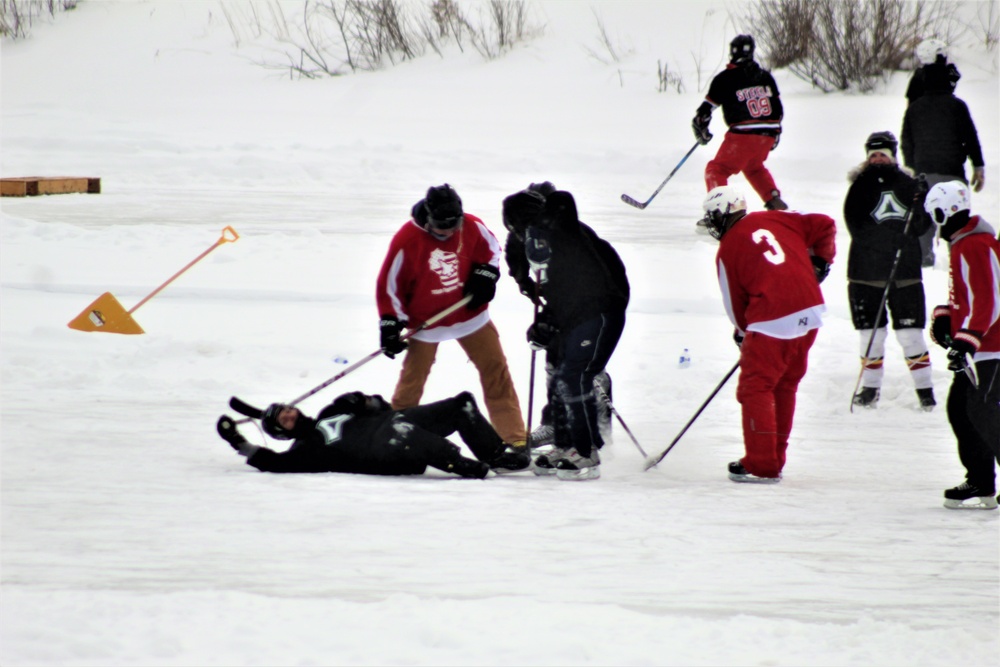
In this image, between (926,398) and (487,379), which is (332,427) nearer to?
(487,379)

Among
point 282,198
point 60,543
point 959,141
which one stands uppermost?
point 959,141

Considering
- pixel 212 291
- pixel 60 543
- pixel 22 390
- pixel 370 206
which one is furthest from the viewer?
pixel 370 206

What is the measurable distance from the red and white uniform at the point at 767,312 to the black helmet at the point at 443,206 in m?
1.36

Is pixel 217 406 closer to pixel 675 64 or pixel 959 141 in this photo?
pixel 959 141

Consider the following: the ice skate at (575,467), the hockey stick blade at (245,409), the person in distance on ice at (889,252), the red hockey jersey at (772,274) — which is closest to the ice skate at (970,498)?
the red hockey jersey at (772,274)

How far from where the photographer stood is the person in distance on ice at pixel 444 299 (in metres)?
6.34

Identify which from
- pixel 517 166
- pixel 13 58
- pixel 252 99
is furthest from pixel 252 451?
pixel 13 58

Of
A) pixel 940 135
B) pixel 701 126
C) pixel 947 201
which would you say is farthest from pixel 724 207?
pixel 940 135

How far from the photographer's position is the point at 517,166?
17250 mm

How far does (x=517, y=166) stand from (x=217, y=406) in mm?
10353

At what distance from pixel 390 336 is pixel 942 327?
105 inches

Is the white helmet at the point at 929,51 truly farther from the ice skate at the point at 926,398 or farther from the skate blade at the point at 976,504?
the skate blade at the point at 976,504

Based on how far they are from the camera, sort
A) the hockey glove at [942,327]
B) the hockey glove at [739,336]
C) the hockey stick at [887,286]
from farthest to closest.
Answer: the hockey stick at [887,286], the hockey glove at [739,336], the hockey glove at [942,327]

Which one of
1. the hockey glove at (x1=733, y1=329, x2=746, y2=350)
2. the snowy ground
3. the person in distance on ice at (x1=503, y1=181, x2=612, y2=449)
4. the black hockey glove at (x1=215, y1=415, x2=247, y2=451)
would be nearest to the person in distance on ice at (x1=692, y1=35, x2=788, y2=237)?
the snowy ground
